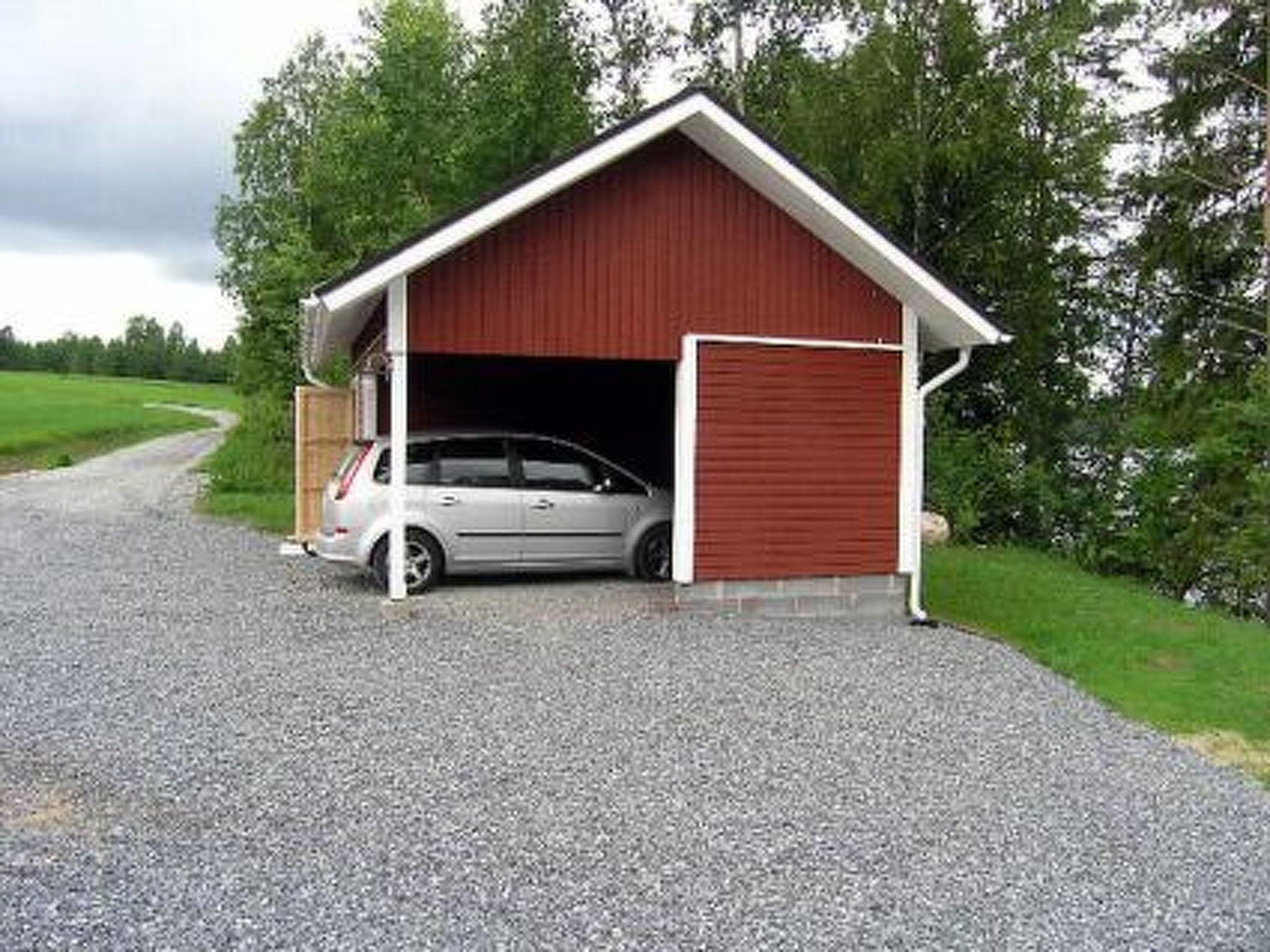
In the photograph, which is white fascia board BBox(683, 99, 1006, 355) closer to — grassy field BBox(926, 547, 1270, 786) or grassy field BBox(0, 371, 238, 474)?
grassy field BBox(926, 547, 1270, 786)

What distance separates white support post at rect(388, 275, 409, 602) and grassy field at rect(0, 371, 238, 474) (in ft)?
75.2

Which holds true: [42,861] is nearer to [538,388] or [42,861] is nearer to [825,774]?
[825,774]

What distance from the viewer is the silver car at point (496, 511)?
12070mm

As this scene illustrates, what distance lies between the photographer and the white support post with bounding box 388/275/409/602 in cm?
1101

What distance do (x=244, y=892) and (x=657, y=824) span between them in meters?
1.93

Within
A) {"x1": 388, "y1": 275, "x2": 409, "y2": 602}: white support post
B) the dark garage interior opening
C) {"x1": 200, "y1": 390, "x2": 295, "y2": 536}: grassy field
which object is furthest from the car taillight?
{"x1": 200, "y1": 390, "x2": 295, "y2": 536}: grassy field

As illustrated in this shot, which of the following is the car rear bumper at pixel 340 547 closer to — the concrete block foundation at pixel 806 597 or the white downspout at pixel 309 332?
the white downspout at pixel 309 332

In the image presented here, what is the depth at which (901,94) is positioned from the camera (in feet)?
70.6

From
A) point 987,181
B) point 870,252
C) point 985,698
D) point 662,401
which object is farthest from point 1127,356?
point 985,698

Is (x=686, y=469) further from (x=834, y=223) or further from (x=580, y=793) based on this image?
(x=580, y=793)

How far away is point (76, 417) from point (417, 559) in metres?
40.4

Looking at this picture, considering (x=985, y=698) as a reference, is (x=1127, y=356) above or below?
above

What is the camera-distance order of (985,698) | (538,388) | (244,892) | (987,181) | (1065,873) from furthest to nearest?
1. (987,181)
2. (538,388)
3. (985,698)
4. (1065,873)
5. (244,892)

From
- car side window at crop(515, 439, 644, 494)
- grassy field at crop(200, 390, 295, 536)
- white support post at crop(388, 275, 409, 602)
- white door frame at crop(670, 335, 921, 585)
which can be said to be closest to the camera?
white support post at crop(388, 275, 409, 602)
